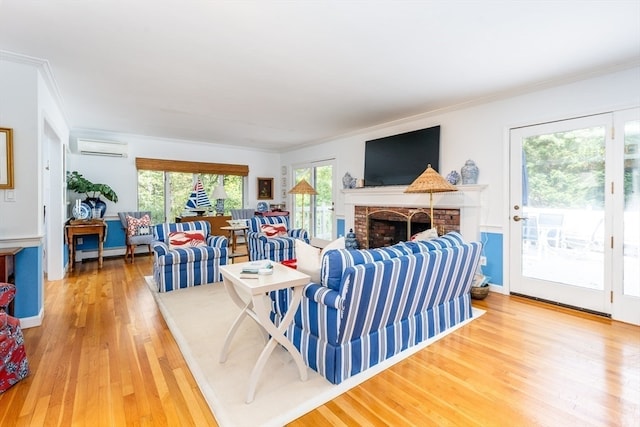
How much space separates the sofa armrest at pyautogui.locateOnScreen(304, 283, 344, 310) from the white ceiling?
181cm

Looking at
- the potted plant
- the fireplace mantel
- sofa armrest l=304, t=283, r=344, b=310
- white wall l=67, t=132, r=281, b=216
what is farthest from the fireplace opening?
the potted plant

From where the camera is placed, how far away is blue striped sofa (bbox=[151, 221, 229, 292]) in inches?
145

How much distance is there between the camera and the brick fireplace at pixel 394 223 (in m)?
4.20

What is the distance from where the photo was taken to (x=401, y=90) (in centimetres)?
356

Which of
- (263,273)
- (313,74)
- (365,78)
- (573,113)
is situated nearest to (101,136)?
(313,74)

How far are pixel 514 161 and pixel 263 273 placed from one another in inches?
129

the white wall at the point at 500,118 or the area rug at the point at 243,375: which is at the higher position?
the white wall at the point at 500,118

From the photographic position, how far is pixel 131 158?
6.05 m

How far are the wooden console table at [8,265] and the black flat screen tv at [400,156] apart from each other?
14.7 ft

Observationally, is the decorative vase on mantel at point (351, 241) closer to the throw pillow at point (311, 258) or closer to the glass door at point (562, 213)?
the glass door at point (562, 213)

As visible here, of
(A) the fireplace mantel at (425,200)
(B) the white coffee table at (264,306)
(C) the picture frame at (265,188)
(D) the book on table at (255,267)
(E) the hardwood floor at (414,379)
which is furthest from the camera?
(C) the picture frame at (265,188)

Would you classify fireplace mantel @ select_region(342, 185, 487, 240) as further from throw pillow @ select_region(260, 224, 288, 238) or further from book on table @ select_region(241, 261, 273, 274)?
book on table @ select_region(241, 261, 273, 274)

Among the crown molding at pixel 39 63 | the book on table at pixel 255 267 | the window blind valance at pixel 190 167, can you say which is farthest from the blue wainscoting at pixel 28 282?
the window blind valance at pixel 190 167

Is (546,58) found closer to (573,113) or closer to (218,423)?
(573,113)
